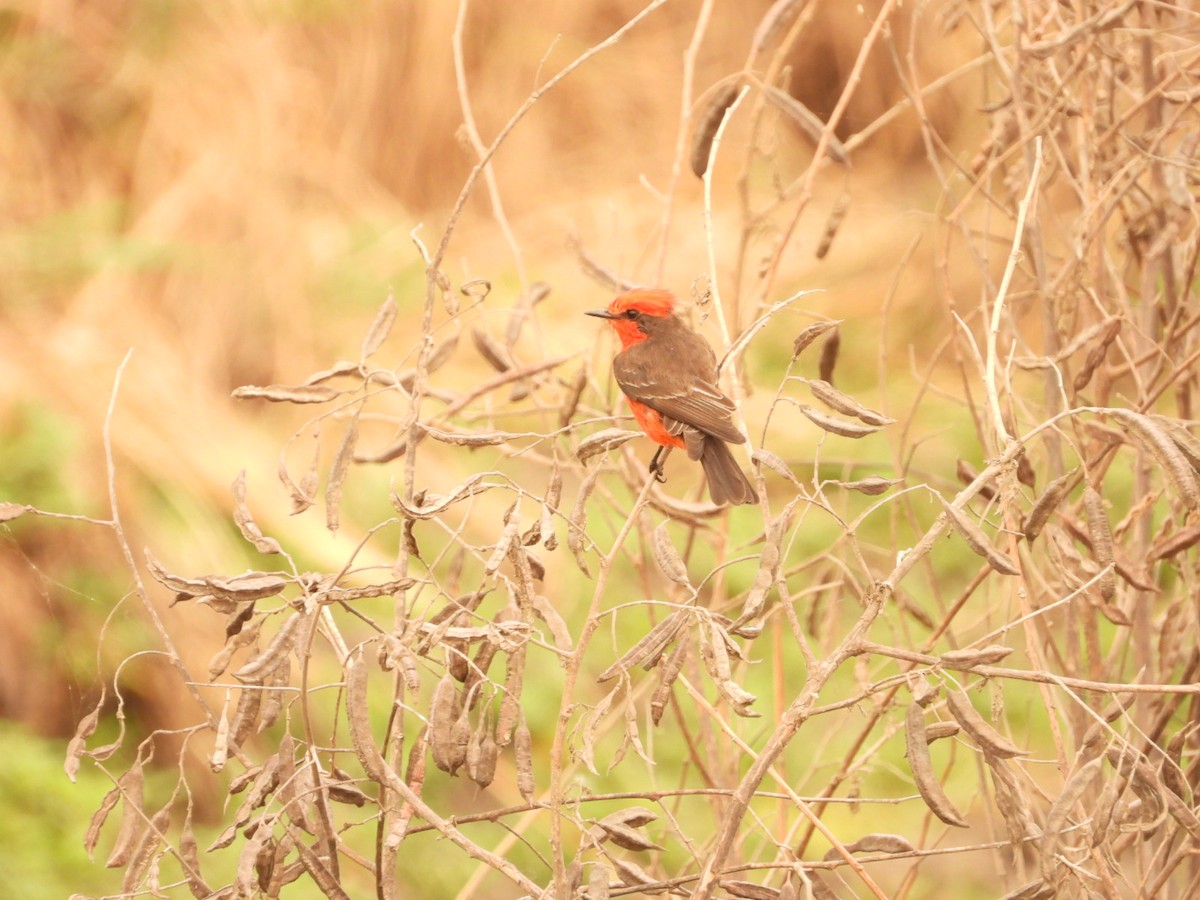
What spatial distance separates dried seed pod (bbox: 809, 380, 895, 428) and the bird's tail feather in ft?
1.75

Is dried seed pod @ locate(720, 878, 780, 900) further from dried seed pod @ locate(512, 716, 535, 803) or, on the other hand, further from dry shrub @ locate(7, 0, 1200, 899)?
dried seed pod @ locate(512, 716, 535, 803)

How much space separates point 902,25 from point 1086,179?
174 inches

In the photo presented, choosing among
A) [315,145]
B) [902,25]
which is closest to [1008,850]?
[902,25]

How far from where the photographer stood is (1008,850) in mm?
2162

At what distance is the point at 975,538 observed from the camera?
1397 millimetres

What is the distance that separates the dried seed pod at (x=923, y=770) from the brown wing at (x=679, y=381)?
78cm

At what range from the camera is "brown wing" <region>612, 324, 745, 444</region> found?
2.27 meters

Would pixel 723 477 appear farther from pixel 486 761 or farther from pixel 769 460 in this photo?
pixel 486 761

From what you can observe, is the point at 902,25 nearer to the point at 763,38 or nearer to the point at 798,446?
the point at 798,446

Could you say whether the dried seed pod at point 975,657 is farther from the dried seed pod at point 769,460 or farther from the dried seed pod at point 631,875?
the dried seed pod at point 631,875

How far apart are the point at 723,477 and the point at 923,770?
881 mm

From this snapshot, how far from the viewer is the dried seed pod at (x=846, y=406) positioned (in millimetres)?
1487

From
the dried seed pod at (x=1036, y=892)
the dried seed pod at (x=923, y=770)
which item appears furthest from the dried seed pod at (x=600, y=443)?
the dried seed pod at (x=1036, y=892)

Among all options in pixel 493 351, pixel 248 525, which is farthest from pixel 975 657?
pixel 493 351
